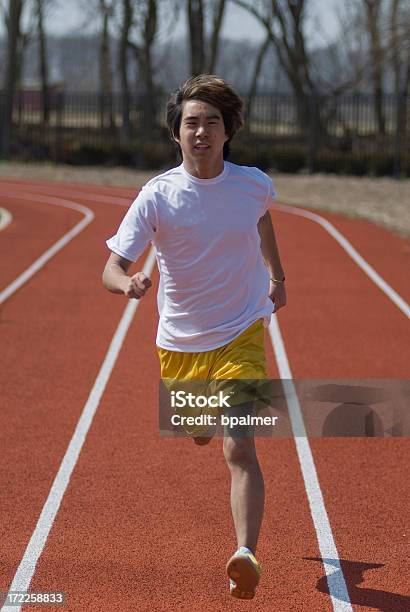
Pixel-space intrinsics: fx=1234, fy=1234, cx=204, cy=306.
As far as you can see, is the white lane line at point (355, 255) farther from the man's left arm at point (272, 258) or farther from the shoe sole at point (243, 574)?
the shoe sole at point (243, 574)

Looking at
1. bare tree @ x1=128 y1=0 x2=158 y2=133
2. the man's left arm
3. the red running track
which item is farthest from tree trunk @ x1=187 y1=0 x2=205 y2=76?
the man's left arm

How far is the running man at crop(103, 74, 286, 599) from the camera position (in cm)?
445

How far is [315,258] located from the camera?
16734 mm

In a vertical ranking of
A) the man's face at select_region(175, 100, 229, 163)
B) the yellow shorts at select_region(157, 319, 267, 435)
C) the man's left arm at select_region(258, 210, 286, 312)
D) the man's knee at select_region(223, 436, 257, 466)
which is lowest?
the man's knee at select_region(223, 436, 257, 466)

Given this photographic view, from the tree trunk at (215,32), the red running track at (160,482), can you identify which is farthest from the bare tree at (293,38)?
the red running track at (160,482)

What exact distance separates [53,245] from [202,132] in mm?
13778

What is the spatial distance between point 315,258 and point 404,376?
760 centimetres

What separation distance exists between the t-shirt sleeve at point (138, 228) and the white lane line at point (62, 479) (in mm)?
1358

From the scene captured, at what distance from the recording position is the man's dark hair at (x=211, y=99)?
14.6 ft

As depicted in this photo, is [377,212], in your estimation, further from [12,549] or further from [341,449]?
[12,549]

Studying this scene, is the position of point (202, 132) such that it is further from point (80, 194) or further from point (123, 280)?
point (80, 194)

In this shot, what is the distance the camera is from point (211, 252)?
14.7 feet

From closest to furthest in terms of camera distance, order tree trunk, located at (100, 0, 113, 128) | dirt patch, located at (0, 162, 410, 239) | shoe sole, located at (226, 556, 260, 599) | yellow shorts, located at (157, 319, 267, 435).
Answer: shoe sole, located at (226, 556, 260, 599) → yellow shorts, located at (157, 319, 267, 435) → dirt patch, located at (0, 162, 410, 239) → tree trunk, located at (100, 0, 113, 128)

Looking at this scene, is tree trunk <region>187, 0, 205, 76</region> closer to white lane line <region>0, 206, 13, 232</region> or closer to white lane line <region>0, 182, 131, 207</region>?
white lane line <region>0, 182, 131, 207</region>
